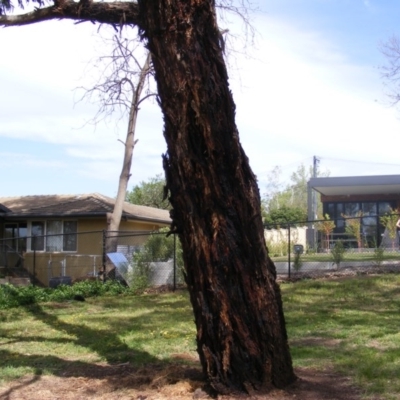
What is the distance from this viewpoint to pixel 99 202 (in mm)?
24812

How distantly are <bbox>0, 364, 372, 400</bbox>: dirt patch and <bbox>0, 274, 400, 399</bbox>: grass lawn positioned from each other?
10.9 inches

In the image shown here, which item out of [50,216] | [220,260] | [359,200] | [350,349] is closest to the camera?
[220,260]

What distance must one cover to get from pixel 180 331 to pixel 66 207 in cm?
1590

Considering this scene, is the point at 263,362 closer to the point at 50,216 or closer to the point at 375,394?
the point at 375,394

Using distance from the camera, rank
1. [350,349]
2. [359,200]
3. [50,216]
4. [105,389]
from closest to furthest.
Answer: [105,389]
[350,349]
[50,216]
[359,200]

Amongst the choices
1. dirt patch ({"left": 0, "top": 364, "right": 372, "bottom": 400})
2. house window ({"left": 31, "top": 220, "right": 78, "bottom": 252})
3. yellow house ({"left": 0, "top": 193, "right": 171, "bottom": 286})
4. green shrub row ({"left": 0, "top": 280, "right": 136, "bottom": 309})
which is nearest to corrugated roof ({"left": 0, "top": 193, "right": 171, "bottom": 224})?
yellow house ({"left": 0, "top": 193, "right": 171, "bottom": 286})

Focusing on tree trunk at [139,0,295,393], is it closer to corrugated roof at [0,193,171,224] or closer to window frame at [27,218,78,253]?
corrugated roof at [0,193,171,224]

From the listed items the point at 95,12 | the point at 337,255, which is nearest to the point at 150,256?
the point at 337,255

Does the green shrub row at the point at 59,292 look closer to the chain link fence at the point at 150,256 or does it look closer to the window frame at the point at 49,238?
the chain link fence at the point at 150,256

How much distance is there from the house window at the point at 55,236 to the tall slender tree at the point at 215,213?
18.5 metres

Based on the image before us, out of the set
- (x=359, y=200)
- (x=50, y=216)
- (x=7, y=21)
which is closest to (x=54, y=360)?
(x=7, y=21)

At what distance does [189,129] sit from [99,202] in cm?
1972

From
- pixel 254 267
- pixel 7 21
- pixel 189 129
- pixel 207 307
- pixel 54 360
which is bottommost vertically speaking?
pixel 54 360

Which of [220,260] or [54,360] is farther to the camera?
[54,360]
